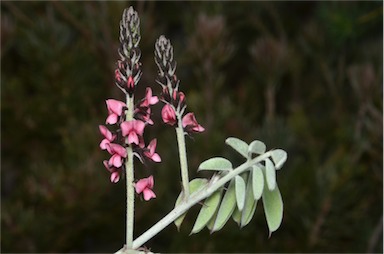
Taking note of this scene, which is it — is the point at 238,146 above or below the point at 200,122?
below

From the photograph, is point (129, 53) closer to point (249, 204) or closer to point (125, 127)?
point (125, 127)

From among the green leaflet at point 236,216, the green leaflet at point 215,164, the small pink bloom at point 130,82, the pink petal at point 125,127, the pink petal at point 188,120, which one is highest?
the small pink bloom at point 130,82

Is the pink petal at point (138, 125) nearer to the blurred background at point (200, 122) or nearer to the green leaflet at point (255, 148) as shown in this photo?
the green leaflet at point (255, 148)

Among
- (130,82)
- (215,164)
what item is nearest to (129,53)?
(130,82)

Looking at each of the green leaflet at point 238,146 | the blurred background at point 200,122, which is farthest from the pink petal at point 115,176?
the blurred background at point 200,122

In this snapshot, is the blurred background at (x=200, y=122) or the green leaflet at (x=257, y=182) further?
Answer: the blurred background at (x=200, y=122)
